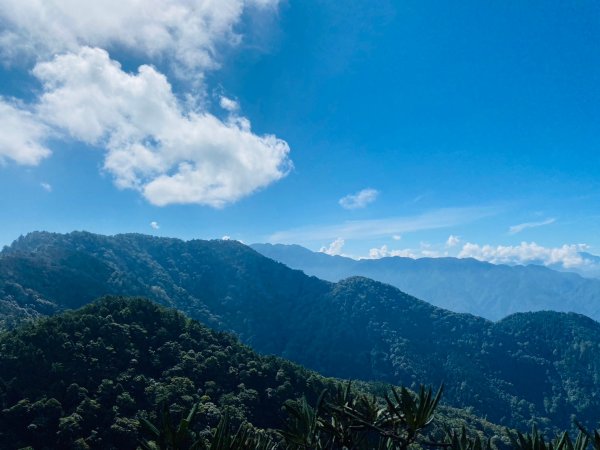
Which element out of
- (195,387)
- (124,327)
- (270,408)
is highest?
(124,327)

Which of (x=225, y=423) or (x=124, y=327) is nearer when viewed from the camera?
(x=225, y=423)

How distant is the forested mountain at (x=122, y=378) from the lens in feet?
204

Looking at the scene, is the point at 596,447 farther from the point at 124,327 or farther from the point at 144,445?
the point at 124,327

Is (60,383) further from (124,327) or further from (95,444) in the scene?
(124,327)

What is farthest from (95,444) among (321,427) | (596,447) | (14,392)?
(596,447)

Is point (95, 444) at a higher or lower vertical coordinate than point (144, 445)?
lower

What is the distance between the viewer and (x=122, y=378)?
76312 millimetres

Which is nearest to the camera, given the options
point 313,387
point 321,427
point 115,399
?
point 321,427

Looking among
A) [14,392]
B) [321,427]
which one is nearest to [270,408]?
[14,392]

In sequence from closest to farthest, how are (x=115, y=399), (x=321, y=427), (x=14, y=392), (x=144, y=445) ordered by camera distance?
(x=144, y=445) → (x=321, y=427) → (x=14, y=392) → (x=115, y=399)

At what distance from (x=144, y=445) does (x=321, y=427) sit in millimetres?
5833

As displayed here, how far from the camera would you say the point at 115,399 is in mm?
71062

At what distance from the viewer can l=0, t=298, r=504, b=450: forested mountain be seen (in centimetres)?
6219

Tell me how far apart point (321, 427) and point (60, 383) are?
7184cm
